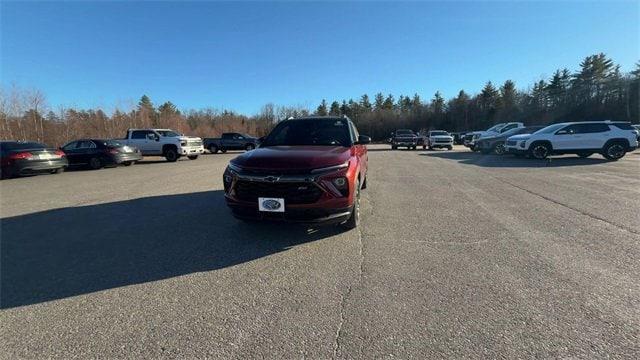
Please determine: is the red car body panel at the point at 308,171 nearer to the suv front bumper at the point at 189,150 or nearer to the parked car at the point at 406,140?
the suv front bumper at the point at 189,150

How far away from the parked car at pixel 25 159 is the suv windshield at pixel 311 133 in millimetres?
13200

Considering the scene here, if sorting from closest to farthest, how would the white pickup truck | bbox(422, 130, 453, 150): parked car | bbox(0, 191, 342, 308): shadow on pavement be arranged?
bbox(0, 191, 342, 308): shadow on pavement
the white pickup truck
bbox(422, 130, 453, 150): parked car

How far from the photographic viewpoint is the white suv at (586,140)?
1720 cm

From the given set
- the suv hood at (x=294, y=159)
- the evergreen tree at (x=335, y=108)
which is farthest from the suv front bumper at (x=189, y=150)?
the evergreen tree at (x=335, y=108)

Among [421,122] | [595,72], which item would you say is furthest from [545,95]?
[421,122]

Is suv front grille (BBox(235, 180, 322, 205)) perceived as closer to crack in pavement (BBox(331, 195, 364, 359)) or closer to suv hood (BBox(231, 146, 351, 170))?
suv hood (BBox(231, 146, 351, 170))

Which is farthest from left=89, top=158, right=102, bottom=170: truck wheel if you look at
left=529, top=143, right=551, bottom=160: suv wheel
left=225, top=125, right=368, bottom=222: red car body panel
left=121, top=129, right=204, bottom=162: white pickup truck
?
left=529, top=143, right=551, bottom=160: suv wheel

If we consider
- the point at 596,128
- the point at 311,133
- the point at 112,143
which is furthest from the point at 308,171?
the point at 596,128

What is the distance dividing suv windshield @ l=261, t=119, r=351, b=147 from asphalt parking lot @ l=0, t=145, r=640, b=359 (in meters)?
1.54

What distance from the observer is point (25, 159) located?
569 inches

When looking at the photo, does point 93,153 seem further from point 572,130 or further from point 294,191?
point 572,130

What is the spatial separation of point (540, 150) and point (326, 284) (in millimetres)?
17938

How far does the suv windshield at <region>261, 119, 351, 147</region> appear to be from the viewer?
6487 mm

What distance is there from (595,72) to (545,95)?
8.76m
